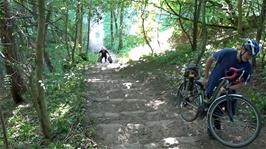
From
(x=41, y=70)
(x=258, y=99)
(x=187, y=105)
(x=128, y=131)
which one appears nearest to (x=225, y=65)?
(x=187, y=105)

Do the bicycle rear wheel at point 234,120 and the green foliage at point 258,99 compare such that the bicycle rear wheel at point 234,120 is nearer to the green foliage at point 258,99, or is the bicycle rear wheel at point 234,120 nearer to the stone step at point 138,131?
the stone step at point 138,131

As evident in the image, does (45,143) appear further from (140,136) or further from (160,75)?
(160,75)

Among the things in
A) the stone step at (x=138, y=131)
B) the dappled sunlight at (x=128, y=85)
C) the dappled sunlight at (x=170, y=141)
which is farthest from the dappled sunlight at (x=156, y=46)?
the dappled sunlight at (x=170, y=141)

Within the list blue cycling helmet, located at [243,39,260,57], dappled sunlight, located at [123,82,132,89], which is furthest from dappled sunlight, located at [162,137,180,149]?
dappled sunlight, located at [123,82,132,89]

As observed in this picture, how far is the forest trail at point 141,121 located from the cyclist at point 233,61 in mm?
711

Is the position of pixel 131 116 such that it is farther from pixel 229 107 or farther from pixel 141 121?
pixel 229 107

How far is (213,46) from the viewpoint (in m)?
14.3

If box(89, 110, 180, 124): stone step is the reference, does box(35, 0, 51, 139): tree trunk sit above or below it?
above

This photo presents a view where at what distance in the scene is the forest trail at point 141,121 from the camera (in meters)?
6.04

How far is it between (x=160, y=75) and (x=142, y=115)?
14.1ft

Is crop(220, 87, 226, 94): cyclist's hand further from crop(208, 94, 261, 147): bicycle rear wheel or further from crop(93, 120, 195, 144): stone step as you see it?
crop(93, 120, 195, 144): stone step

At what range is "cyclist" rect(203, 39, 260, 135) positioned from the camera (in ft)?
17.3

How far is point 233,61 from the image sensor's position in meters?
5.60

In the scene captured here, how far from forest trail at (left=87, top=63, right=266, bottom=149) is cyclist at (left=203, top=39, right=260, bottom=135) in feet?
2.33
